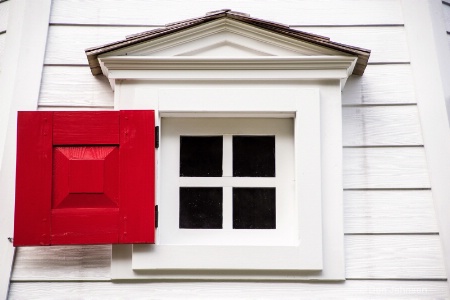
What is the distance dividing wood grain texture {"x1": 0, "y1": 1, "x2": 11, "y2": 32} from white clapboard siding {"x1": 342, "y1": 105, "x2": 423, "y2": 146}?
6.42ft

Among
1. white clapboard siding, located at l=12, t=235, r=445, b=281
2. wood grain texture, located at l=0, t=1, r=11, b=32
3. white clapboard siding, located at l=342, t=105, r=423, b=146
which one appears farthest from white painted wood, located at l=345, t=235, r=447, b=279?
wood grain texture, located at l=0, t=1, r=11, b=32

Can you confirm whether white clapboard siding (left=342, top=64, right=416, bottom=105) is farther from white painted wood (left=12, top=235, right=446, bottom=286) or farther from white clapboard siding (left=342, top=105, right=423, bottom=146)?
white painted wood (left=12, top=235, right=446, bottom=286)

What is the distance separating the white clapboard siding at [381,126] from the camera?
2934mm

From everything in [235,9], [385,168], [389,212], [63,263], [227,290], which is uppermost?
[235,9]

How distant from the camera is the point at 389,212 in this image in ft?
9.38

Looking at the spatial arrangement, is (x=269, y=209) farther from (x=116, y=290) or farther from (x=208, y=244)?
(x=116, y=290)

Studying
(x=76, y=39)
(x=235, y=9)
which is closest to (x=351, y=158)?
(x=235, y=9)

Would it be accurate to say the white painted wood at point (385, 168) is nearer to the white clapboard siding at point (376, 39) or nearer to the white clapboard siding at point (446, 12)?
the white clapboard siding at point (376, 39)

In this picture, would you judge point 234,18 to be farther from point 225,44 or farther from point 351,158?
point 351,158

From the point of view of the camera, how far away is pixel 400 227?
9.32 feet

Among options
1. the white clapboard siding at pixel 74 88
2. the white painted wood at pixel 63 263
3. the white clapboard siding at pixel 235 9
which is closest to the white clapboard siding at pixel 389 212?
the white clapboard siding at pixel 235 9

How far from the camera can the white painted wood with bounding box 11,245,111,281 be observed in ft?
9.11

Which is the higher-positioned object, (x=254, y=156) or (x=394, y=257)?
(x=254, y=156)

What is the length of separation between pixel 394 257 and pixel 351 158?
1.79 feet
